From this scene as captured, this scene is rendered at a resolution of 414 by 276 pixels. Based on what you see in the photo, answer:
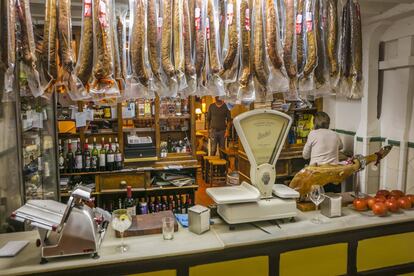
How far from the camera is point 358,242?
2256 millimetres

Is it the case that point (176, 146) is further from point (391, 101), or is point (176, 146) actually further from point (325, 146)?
point (391, 101)

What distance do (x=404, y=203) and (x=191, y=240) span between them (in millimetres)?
1581

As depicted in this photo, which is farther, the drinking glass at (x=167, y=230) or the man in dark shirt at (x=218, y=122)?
the man in dark shirt at (x=218, y=122)

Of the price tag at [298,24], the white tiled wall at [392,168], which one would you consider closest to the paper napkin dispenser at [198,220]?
the price tag at [298,24]

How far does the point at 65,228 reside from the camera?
1.83m

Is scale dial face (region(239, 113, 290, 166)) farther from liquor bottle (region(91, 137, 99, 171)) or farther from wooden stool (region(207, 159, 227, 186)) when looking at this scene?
wooden stool (region(207, 159, 227, 186))

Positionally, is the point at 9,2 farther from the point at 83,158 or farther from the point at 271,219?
the point at 83,158

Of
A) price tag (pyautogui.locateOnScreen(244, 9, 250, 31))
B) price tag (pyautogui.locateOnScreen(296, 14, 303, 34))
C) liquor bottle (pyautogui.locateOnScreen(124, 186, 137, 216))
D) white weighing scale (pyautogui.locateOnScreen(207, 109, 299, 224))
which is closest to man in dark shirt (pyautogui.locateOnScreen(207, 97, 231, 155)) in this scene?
liquor bottle (pyautogui.locateOnScreen(124, 186, 137, 216))

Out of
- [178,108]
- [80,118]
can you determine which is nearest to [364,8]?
[178,108]

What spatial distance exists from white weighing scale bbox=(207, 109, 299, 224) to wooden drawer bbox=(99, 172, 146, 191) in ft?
8.75

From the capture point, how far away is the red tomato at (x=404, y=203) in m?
2.46

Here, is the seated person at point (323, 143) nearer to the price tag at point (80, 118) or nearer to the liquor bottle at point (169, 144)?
the liquor bottle at point (169, 144)

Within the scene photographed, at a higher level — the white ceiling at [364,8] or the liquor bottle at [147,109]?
the white ceiling at [364,8]

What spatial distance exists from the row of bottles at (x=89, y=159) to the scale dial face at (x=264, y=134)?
2.97 m
